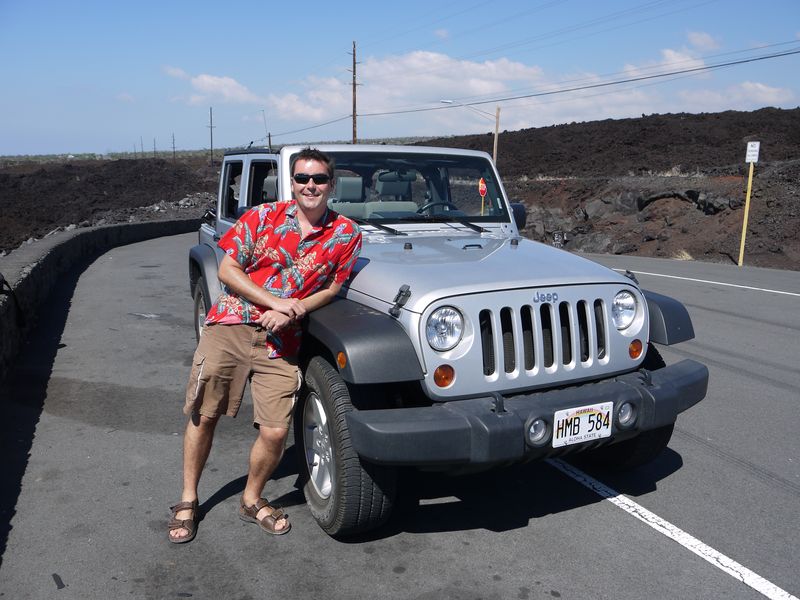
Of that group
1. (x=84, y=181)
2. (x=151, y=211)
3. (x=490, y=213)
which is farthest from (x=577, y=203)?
(x=84, y=181)


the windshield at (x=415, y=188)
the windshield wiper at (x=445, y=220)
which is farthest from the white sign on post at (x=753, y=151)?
the windshield wiper at (x=445, y=220)

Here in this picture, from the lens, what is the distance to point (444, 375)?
3.46m

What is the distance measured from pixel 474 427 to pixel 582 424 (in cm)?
60

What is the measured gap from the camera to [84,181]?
184 feet

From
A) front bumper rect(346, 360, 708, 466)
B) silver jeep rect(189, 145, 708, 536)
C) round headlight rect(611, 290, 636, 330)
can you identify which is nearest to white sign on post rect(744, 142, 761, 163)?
silver jeep rect(189, 145, 708, 536)

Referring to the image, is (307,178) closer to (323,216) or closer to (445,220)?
(323,216)

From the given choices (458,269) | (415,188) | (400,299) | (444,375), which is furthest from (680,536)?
(415,188)

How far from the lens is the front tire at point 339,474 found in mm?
3459

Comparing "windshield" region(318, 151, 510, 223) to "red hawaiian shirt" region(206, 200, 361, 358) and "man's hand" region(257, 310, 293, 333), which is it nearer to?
"red hawaiian shirt" region(206, 200, 361, 358)

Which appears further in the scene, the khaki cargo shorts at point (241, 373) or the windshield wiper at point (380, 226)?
the windshield wiper at point (380, 226)

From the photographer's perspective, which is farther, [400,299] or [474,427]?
[400,299]

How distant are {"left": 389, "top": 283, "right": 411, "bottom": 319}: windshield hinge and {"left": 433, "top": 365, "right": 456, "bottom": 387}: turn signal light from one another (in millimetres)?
339

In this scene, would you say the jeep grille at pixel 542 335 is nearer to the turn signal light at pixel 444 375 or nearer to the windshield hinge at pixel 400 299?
the turn signal light at pixel 444 375

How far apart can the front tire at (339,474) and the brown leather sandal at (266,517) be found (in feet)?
0.54
